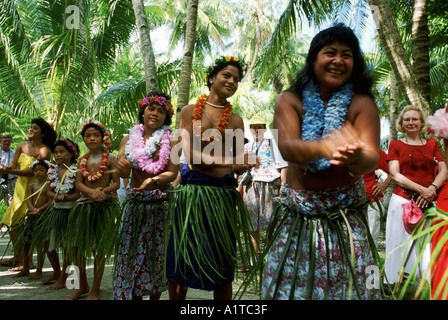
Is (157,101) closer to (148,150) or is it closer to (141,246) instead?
(148,150)

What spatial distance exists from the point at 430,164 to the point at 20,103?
8831 millimetres

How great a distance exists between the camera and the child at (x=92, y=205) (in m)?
3.50

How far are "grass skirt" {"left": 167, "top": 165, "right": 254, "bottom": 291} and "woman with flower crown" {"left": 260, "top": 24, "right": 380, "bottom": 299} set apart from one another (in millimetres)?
728

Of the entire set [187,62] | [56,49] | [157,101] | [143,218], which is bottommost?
[143,218]

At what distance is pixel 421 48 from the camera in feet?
15.1

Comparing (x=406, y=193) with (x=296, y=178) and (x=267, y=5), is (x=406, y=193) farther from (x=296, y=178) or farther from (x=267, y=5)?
(x=267, y=5)

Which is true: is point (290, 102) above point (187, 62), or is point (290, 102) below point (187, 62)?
below

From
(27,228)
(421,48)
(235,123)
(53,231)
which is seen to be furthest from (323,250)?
(27,228)

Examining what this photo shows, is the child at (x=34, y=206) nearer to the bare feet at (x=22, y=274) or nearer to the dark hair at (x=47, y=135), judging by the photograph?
the bare feet at (x=22, y=274)

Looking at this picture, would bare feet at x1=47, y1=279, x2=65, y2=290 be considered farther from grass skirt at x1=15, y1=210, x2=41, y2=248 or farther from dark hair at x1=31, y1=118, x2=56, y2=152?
dark hair at x1=31, y1=118, x2=56, y2=152

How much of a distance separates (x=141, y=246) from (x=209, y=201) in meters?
0.85

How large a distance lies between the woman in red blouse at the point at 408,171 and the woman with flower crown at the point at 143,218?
2052mm

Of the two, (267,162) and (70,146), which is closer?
(70,146)

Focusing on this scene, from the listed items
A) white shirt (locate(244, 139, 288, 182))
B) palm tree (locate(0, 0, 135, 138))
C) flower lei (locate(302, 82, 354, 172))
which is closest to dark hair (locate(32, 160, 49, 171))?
white shirt (locate(244, 139, 288, 182))
